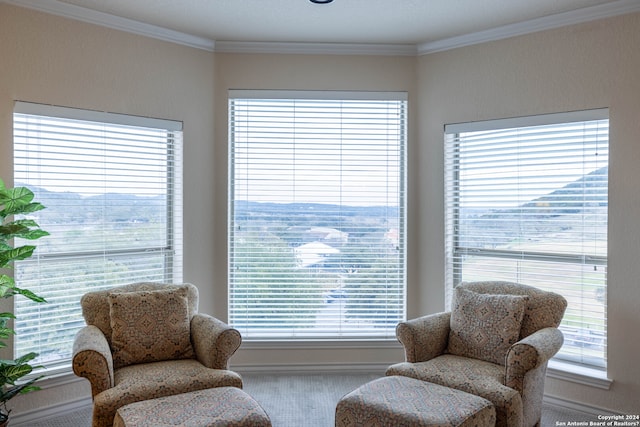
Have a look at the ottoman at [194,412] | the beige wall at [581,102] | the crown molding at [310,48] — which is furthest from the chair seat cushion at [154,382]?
the crown molding at [310,48]

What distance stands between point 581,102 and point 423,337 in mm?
1949

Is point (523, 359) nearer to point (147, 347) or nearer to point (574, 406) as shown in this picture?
point (574, 406)

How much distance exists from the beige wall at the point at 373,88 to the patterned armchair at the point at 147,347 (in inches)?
33.1

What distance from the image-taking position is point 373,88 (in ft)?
13.0

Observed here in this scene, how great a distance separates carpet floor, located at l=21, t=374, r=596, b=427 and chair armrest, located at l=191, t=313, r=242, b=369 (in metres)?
0.67

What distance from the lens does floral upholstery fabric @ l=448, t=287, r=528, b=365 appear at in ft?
9.06

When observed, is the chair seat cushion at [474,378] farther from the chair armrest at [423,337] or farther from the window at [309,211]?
the window at [309,211]

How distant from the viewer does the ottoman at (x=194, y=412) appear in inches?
80.0

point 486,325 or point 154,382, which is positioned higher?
point 486,325

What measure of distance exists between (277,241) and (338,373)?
121 centimetres

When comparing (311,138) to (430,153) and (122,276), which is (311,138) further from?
(122,276)

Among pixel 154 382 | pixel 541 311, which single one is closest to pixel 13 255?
pixel 154 382

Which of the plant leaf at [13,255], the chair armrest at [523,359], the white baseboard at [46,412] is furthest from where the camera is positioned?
the white baseboard at [46,412]

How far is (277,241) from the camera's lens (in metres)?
3.97
